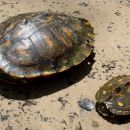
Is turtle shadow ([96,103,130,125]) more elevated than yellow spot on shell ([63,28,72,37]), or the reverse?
yellow spot on shell ([63,28,72,37])

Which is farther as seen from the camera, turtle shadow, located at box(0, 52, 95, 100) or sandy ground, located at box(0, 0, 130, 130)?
A: turtle shadow, located at box(0, 52, 95, 100)

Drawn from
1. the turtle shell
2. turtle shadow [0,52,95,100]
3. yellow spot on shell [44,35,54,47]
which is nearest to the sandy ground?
turtle shadow [0,52,95,100]

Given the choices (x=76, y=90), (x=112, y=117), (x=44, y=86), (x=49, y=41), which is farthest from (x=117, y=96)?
(x=49, y=41)

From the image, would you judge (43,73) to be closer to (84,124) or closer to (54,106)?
(54,106)

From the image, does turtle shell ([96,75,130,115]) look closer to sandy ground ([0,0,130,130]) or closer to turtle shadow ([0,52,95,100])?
sandy ground ([0,0,130,130])

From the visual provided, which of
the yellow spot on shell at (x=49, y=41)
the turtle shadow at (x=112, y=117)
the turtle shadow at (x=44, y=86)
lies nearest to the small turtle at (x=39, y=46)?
the yellow spot on shell at (x=49, y=41)
